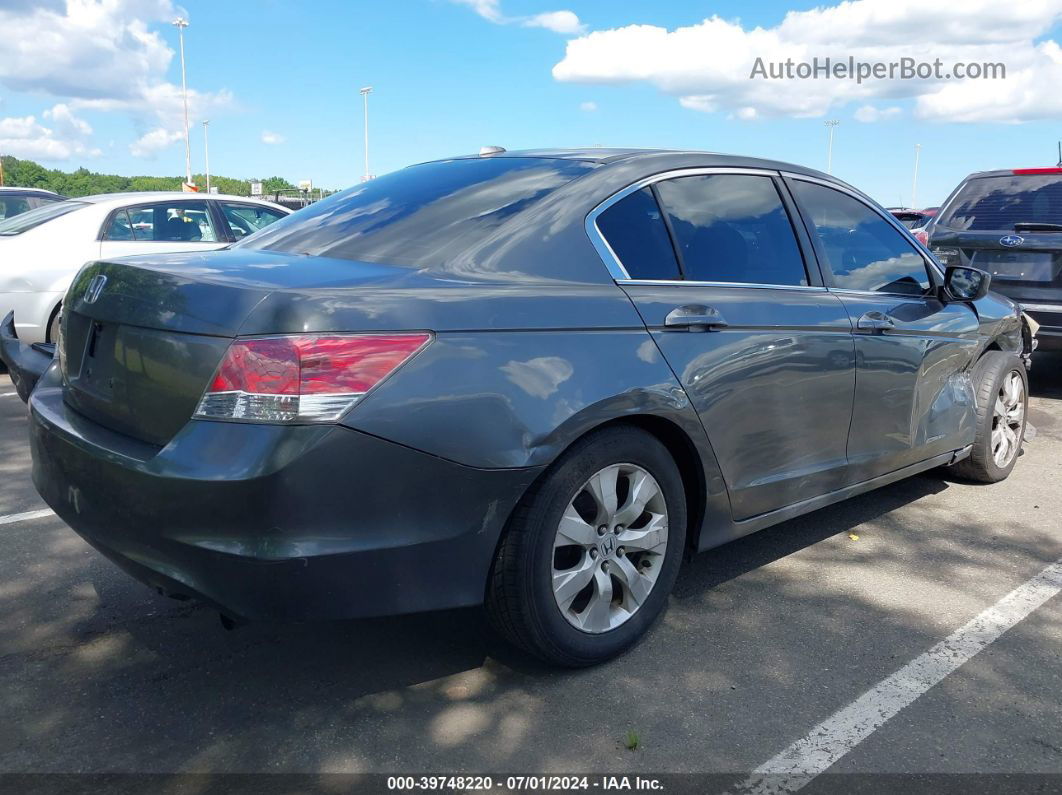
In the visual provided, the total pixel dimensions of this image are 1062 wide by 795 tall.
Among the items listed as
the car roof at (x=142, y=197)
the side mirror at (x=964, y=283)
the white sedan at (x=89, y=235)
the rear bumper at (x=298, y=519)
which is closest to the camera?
the rear bumper at (x=298, y=519)

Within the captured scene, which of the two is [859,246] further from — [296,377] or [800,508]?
[296,377]

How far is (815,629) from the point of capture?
11.3ft

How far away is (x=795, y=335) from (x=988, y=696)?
1364 millimetres

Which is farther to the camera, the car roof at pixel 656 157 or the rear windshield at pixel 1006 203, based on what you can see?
the rear windshield at pixel 1006 203

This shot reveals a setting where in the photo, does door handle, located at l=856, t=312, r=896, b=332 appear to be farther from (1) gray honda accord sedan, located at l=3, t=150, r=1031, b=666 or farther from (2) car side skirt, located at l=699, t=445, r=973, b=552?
(2) car side skirt, located at l=699, t=445, r=973, b=552

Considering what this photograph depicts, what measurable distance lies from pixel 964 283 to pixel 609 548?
2620 millimetres

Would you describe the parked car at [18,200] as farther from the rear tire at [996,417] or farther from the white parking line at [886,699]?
the white parking line at [886,699]

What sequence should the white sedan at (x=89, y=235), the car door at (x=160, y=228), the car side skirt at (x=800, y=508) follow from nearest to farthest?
the car side skirt at (x=800, y=508)
the white sedan at (x=89, y=235)
the car door at (x=160, y=228)

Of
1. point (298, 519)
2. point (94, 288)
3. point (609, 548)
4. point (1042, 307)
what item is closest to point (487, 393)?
point (298, 519)

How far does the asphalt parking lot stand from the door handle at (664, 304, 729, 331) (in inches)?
42.3

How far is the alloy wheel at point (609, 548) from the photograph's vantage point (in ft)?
9.59

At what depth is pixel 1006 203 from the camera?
750cm

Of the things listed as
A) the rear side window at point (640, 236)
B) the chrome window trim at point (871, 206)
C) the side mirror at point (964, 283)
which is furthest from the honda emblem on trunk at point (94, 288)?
the side mirror at point (964, 283)

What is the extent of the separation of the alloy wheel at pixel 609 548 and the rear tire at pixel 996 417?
8.59 ft
